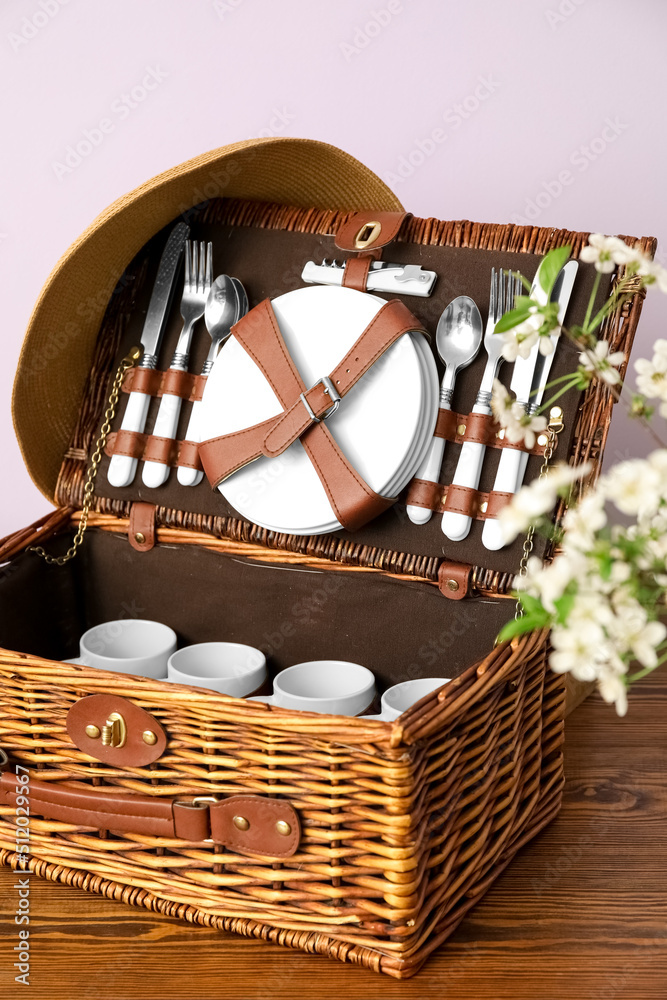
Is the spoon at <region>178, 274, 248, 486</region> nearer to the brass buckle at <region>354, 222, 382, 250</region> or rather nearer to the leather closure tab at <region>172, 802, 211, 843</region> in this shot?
the brass buckle at <region>354, 222, 382, 250</region>

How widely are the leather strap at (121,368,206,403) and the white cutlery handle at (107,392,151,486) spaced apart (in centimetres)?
1

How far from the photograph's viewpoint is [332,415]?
1048mm

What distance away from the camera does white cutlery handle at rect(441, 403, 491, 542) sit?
1.00m

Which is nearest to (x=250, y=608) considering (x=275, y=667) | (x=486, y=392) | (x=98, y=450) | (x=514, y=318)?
(x=275, y=667)

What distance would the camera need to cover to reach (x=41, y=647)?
114 centimetres

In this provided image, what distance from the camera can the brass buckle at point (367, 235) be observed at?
3.51ft

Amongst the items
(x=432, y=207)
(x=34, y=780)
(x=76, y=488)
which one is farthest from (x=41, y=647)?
(x=432, y=207)

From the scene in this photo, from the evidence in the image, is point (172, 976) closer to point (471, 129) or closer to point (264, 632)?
point (264, 632)

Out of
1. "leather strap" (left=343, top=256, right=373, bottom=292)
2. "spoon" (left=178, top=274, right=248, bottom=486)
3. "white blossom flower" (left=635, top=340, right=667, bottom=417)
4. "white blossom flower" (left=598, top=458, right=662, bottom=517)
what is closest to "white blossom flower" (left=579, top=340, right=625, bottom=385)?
"white blossom flower" (left=635, top=340, right=667, bottom=417)

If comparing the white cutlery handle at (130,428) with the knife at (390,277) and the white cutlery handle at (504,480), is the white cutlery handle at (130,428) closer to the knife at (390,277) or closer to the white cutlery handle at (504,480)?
the knife at (390,277)

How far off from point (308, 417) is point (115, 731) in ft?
1.30

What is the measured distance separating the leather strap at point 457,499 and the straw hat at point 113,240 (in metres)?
0.40

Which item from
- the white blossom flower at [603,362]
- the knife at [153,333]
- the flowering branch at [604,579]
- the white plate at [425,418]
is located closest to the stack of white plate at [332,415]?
the white plate at [425,418]

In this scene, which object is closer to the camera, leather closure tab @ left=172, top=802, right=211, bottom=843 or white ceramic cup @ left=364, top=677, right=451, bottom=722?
leather closure tab @ left=172, top=802, right=211, bottom=843
